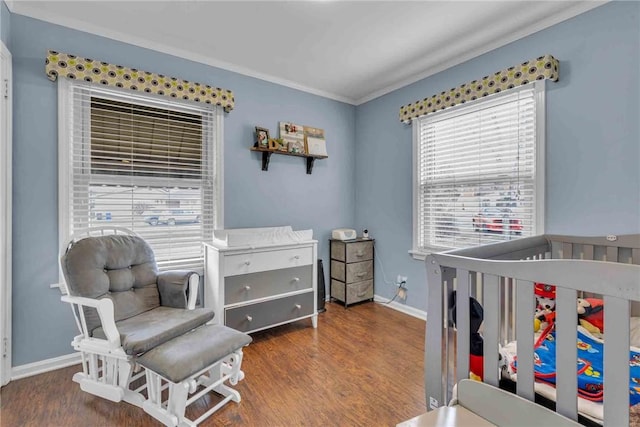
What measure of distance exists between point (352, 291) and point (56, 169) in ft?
8.80

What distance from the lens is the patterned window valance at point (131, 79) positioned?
2021 millimetres

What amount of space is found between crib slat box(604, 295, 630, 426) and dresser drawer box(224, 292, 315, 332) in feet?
6.93

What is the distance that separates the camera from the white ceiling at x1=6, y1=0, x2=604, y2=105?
78.1 inches

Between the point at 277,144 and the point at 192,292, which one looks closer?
the point at 192,292

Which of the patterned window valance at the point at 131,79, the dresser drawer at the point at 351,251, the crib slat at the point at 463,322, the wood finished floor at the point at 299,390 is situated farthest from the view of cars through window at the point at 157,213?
the crib slat at the point at 463,322

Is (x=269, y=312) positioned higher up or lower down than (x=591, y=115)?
lower down

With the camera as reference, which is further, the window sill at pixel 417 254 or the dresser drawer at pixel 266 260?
the window sill at pixel 417 254

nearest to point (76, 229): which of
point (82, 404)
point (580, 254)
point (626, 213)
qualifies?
point (82, 404)

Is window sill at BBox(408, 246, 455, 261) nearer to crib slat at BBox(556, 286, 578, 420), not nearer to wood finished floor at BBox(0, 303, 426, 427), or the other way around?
wood finished floor at BBox(0, 303, 426, 427)

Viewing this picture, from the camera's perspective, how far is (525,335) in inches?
37.3

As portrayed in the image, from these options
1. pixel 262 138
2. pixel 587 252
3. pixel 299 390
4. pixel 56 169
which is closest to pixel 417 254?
pixel 587 252

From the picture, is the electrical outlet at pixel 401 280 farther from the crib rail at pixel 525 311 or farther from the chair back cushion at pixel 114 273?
the chair back cushion at pixel 114 273

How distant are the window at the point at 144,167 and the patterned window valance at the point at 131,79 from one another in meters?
0.09

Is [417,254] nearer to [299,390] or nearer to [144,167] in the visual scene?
[299,390]
